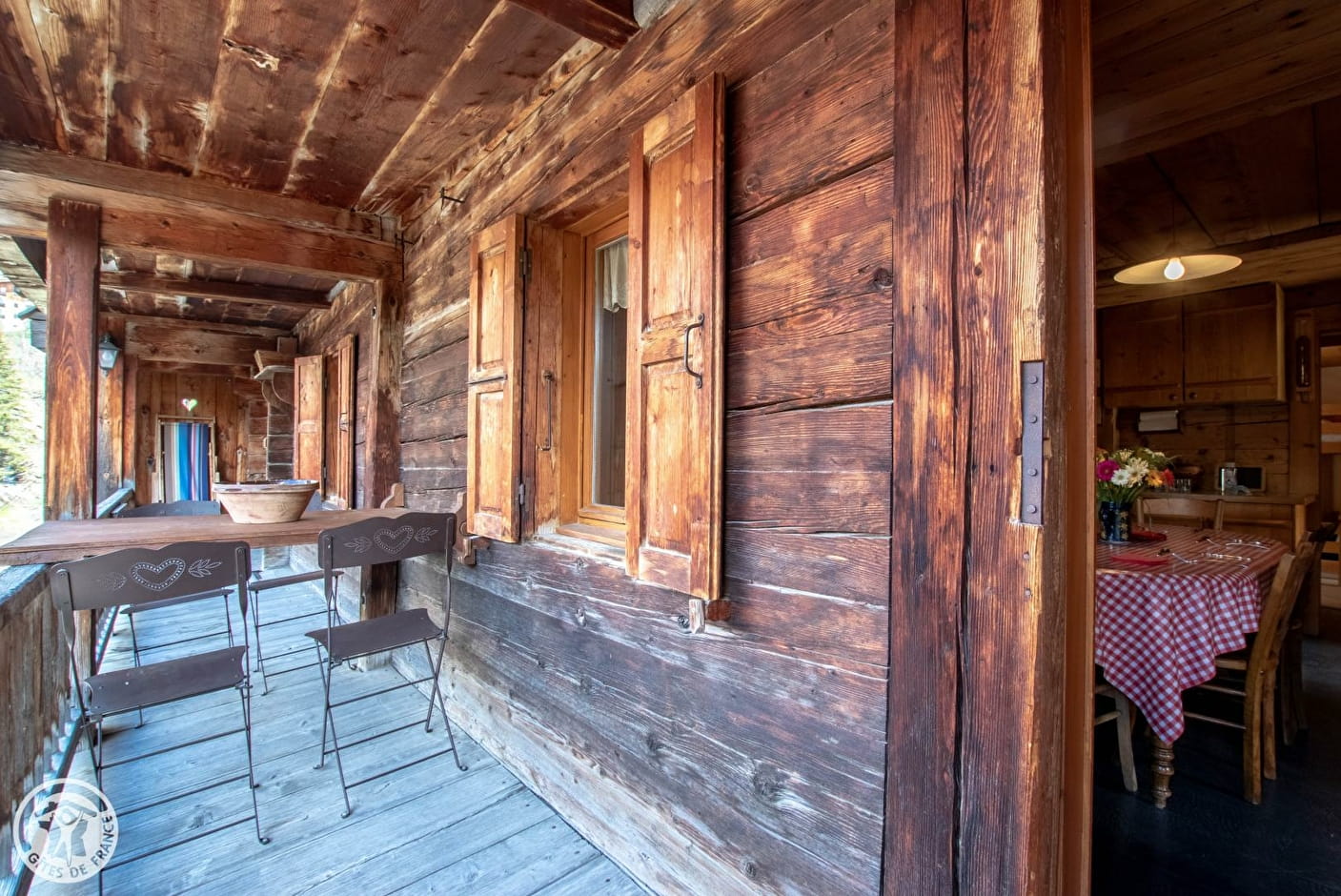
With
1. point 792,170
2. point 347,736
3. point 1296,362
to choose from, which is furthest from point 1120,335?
point 347,736

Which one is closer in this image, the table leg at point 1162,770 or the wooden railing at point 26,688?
the wooden railing at point 26,688

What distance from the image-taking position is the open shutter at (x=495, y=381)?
219 centimetres

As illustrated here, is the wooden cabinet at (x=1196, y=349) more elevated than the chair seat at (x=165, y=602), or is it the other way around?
the wooden cabinet at (x=1196, y=349)

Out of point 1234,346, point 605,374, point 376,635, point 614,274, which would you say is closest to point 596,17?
point 614,274

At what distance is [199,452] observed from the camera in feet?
28.9

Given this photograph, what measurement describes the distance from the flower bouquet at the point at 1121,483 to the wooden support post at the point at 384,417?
3715 millimetres

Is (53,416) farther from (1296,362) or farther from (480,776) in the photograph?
(1296,362)

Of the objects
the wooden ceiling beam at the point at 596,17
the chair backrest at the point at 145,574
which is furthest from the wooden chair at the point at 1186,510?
the chair backrest at the point at 145,574

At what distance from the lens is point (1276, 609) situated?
2.07 meters

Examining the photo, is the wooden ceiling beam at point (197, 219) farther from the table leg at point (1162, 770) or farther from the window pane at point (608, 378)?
the table leg at point (1162, 770)

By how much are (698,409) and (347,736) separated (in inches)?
92.9

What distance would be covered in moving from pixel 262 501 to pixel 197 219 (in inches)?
60.4

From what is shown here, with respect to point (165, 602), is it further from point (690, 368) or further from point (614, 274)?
point (690, 368)

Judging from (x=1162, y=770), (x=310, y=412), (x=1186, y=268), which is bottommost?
(x=1162, y=770)
